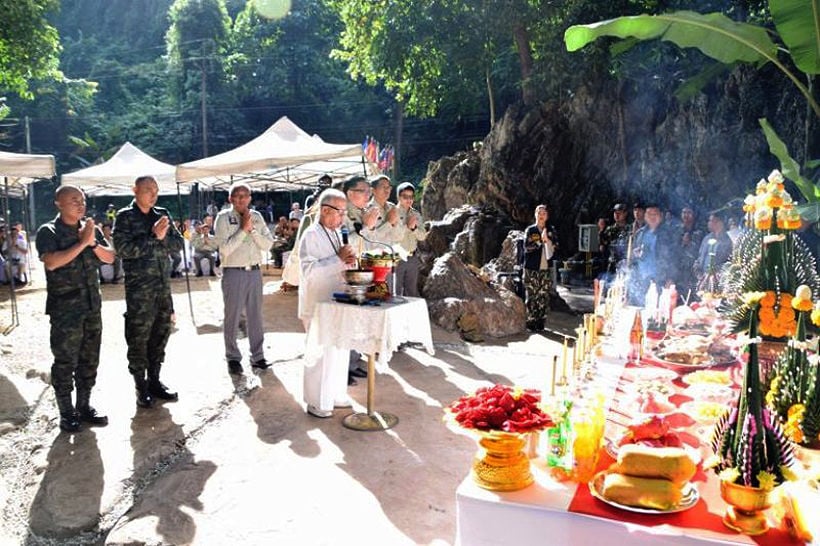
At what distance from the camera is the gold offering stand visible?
17.0 ft

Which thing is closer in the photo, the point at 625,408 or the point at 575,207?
the point at 625,408

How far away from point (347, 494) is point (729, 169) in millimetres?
13230

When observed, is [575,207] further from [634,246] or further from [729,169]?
[634,246]

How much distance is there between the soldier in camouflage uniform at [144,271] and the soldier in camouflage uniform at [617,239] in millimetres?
9162

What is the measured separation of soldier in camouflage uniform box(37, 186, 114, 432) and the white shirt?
1.53 meters

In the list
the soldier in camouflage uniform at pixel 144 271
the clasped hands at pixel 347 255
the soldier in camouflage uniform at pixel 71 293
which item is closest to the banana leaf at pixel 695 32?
the clasped hands at pixel 347 255

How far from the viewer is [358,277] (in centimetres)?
472

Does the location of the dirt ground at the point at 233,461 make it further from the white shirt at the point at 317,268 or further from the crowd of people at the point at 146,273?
the white shirt at the point at 317,268

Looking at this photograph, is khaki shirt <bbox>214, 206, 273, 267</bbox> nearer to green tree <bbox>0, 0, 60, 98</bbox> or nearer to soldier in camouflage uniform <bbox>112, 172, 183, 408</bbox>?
soldier in camouflage uniform <bbox>112, 172, 183, 408</bbox>

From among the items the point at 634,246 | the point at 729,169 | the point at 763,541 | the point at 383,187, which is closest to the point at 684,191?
the point at 729,169

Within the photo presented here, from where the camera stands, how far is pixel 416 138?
34938mm

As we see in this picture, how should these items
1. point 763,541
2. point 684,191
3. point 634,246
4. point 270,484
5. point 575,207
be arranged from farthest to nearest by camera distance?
point 575,207 < point 684,191 < point 634,246 < point 270,484 < point 763,541

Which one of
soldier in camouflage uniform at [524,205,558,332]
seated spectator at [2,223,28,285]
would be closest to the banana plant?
soldier in camouflage uniform at [524,205,558,332]

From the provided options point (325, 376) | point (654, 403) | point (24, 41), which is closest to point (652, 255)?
point (325, 376)
